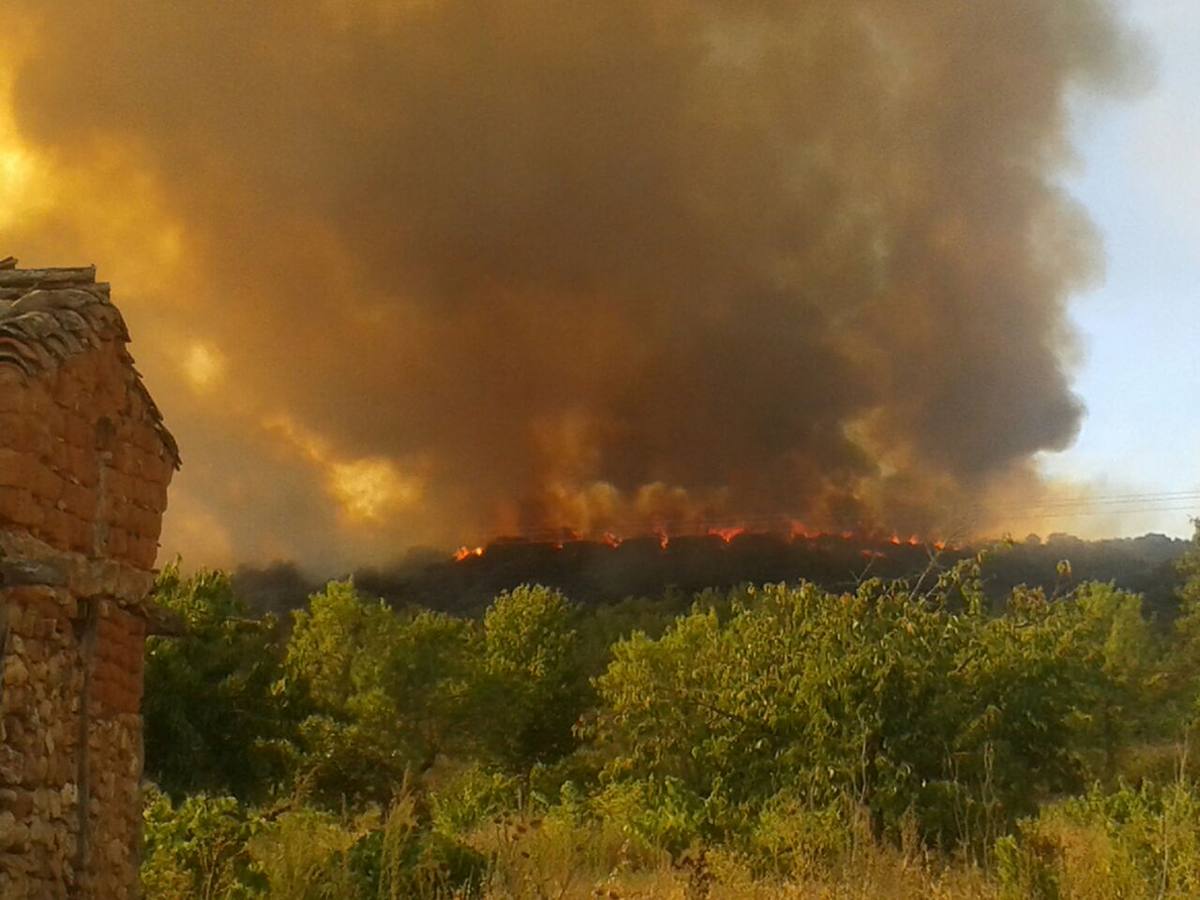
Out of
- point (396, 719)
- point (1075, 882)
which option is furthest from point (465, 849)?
point (396, 719)

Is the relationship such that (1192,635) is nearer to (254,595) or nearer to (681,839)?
(681,839)

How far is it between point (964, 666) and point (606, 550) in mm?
98544

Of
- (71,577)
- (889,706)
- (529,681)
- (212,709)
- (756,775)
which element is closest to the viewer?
(71,577)

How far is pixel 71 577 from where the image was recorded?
25.7 feet

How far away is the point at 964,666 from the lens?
50.4 feet

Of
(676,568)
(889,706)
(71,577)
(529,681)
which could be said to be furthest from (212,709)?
(676,568)

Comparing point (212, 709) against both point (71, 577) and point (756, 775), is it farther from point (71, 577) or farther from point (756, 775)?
point (71, 577)

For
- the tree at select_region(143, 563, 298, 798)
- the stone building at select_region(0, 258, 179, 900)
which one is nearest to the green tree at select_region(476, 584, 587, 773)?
the tree at select_region(143, 563, 298, 798)

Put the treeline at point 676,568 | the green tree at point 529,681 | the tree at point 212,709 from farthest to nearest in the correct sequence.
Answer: the treeline at point 676,568, the green tree at point 529,681, the tree at point 212,709

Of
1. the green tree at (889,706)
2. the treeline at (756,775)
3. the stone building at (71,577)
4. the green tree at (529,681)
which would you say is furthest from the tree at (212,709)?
the stone building at (71,577)

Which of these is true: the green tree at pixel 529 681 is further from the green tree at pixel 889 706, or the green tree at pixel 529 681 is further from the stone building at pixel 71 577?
the stone building at pixel 71 577

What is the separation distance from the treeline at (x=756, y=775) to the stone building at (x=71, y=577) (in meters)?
1.53

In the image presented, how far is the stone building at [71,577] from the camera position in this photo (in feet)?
23.4

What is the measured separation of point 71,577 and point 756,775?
33.3ft
